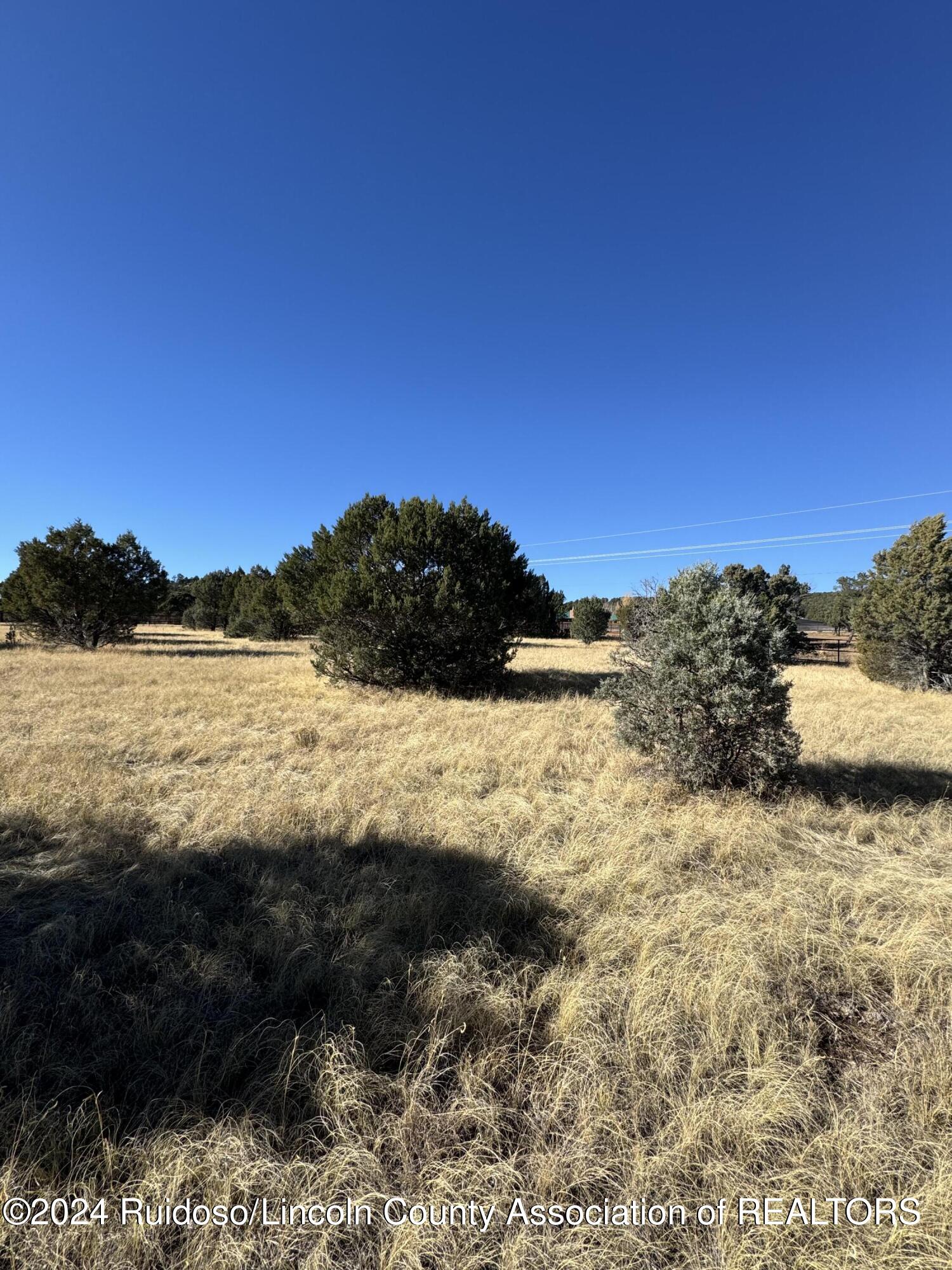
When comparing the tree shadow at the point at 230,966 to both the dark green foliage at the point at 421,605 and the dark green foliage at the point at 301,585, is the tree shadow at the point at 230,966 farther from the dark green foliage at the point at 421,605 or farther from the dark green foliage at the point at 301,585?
the dark green foliage at the point at 301,585

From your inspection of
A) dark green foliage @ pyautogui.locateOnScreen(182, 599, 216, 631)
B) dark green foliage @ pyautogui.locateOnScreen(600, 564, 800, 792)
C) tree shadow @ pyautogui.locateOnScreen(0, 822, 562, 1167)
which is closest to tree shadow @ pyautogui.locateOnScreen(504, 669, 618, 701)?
dark green foliage @ pyautogui.locateOnScreen(600, 564, 800, 792)

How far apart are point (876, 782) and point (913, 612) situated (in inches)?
574

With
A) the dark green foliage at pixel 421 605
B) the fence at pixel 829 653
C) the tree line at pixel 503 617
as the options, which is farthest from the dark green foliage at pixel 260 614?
the fence at pixel 829 653

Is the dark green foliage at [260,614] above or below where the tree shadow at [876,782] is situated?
above

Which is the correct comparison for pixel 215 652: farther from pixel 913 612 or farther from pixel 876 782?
pixel 913 612

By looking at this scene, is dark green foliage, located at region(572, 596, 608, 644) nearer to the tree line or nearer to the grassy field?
the tree line

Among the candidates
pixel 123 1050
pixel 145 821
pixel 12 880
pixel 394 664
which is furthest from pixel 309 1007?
pixel 394 664

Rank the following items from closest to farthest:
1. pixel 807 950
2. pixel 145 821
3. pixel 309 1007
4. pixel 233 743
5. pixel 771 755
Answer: pixel 309 1007 → pixel 807 950 → pixel 145 821 → pixel 771 755 → pixel 233 743

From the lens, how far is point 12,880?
12.5ft

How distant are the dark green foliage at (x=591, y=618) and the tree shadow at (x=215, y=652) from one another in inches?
1026

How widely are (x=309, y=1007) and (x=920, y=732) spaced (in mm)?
12265

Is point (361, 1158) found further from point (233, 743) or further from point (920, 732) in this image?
point (920, 732)

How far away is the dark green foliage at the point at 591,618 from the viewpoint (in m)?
44.8

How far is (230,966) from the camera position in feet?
9.61
